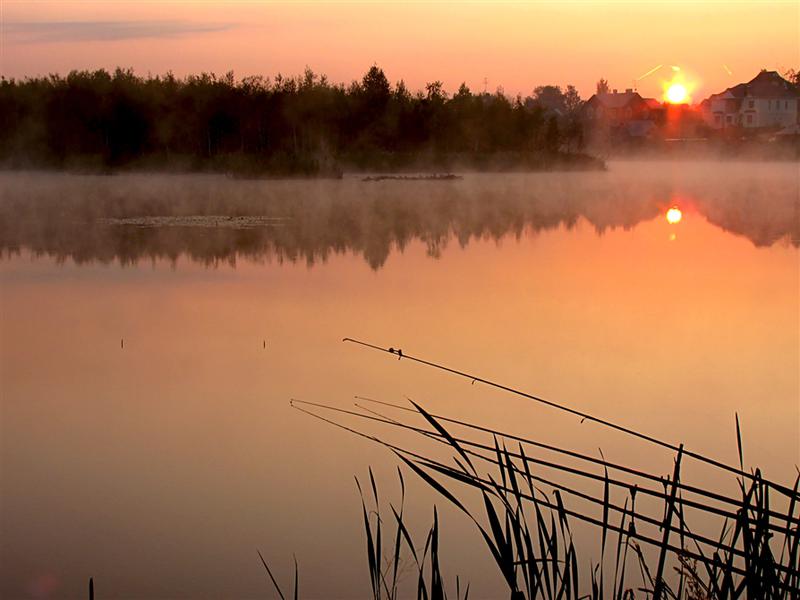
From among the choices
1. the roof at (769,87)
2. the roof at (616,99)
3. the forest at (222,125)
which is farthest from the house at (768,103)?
the forest at (222,125)

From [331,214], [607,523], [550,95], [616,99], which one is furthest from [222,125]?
[550,95]

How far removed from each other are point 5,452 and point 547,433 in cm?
177

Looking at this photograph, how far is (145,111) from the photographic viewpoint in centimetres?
2906

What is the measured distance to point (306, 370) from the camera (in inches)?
189

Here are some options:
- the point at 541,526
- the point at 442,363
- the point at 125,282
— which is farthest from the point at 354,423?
the point at 125,282

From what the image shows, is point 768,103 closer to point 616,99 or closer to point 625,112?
point 625,112

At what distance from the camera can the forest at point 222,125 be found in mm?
29234

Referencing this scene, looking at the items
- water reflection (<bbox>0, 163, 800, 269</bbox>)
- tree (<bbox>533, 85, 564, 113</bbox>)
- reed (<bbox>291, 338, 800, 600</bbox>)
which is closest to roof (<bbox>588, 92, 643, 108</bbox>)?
tree (<bbox>533, 85, 564, 113</bbox>)

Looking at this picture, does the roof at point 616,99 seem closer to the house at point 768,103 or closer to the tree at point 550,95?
the house at point 768,103

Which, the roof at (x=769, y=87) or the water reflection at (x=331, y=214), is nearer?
the water reflection at (x=331, y=214)

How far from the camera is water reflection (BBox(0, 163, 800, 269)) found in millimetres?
9891

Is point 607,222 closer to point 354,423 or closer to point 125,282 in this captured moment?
point 125,282

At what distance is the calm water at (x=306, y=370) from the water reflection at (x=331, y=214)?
0.39 feet

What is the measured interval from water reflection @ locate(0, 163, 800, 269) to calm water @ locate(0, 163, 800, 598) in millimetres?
118
